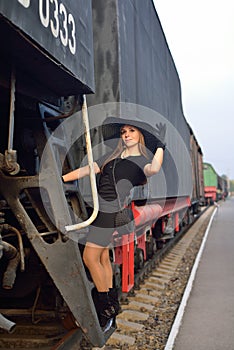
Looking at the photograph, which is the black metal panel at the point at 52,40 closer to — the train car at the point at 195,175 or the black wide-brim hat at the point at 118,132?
the black wide-brim hat at the point at 118,132

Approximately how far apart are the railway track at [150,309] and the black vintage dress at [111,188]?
120cm

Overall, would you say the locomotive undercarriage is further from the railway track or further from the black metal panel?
the railway track

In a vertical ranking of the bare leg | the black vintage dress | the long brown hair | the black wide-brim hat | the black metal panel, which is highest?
the black metal panel

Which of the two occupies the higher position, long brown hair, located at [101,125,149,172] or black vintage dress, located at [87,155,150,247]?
long brown hair, located at [101,125,149,172]

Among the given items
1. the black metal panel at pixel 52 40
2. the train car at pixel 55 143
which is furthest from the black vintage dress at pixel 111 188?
the black metal panel at pixel 52 40

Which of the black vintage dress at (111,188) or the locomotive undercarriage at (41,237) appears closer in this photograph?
the locomotive undercarriage at (41,237)

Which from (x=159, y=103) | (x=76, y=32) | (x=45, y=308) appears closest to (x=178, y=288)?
(x=159, y=103)

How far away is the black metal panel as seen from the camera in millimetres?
1653

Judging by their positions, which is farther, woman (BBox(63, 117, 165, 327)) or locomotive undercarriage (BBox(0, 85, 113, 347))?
woman (BBox(63, 117, 165, 327))

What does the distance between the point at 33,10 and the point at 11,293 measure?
7.12 feet

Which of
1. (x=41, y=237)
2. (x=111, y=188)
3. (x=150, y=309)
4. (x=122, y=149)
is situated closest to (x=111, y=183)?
(x=111, y=188)

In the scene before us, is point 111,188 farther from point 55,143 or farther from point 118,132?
point 118,132

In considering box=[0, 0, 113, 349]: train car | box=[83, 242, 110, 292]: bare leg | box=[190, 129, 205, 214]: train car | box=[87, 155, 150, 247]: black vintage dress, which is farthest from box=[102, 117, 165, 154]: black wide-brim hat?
box=[190, 129, 205, 214]: train car

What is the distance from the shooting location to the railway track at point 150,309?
394cm
